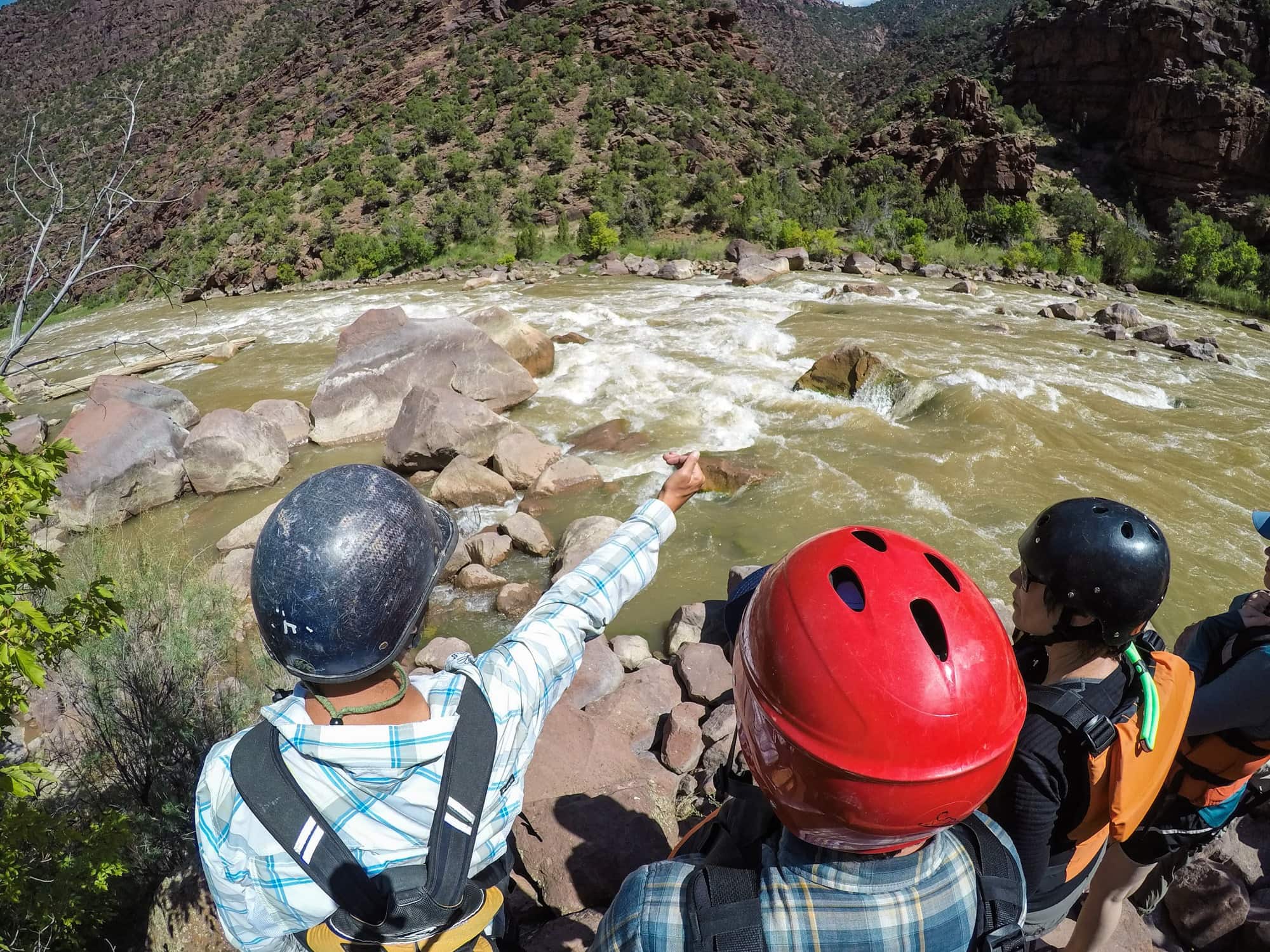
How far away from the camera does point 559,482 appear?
7070 mm

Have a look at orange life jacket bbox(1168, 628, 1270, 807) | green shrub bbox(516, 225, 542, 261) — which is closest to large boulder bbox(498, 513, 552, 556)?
orange life jacket bbox(1168, 628, 1270, 807)

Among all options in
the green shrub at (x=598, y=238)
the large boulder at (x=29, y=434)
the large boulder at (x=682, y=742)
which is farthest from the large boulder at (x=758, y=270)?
the large boulder at (x=682, y=742)

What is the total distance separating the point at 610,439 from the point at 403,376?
10.5 ft

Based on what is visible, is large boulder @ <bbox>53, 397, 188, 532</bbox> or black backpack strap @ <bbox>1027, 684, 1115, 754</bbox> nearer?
black backpack strap @ <bbox>1027, 684, 1115, 754</bbox>

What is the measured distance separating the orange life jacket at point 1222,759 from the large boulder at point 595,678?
2.63 metres

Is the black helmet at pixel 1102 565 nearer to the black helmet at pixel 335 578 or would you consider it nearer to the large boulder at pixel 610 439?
the black helmet at pixel 335 578

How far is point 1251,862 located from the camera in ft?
8.19

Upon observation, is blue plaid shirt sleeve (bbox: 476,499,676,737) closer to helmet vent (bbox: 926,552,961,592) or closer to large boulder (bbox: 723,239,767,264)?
helmet vent (bbox: 926,552,961,592)

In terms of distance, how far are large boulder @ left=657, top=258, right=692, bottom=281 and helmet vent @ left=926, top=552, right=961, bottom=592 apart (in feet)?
58.6

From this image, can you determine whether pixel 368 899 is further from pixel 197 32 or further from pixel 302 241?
pixel 197 32

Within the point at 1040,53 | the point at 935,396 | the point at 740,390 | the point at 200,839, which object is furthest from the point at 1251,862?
the point at 1040,53

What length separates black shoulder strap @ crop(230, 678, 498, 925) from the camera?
1073mm

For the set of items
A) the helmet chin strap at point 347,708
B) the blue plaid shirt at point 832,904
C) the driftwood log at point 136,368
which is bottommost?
the driftwood log at point 136,368

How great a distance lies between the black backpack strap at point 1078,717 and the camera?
148 cm
